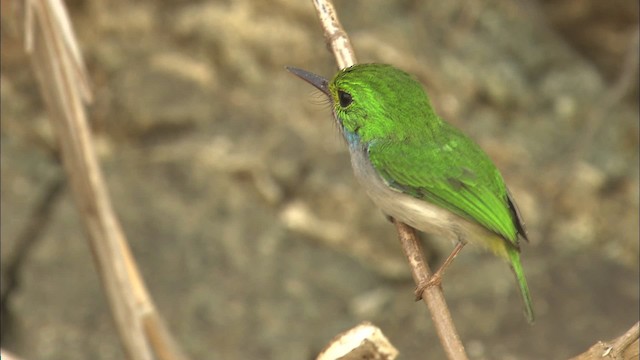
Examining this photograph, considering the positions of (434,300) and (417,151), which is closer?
(434,300)

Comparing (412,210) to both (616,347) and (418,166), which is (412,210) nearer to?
(418,166)

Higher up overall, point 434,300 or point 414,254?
point 414,254

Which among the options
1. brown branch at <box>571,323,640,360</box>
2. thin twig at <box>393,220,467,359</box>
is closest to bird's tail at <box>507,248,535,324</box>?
thin twig at <box>393,220,467,359</box>

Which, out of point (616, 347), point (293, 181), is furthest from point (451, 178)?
point (293, 181)

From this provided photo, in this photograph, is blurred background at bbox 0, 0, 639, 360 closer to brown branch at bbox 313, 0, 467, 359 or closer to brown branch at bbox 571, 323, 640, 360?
brown branch at bbox 313, 0, 467, 359

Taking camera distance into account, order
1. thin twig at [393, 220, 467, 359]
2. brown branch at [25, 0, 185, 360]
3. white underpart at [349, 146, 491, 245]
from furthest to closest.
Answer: white underpart at [349, 146, 491, 245] < brown branch at [25, 0, 185, 360] < thin twig at [393, 220, 467, 359]

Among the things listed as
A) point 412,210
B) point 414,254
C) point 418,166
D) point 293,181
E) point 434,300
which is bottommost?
point 434,300

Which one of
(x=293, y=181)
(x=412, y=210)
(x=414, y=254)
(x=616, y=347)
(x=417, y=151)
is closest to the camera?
(x=616, y=347)
